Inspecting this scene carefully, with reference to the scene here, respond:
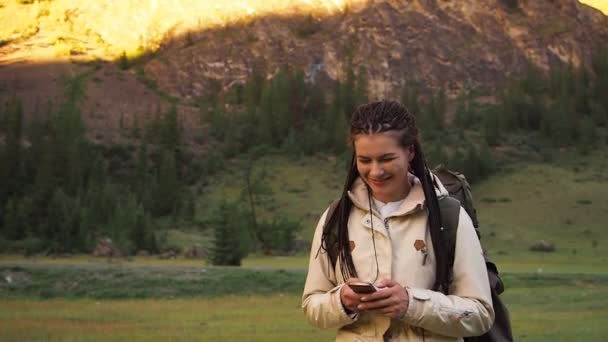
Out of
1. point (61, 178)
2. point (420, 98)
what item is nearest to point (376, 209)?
point (61, 178)

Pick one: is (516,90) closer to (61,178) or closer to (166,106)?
(166,106)

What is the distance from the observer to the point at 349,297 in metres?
3.50

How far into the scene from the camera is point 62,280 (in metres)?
22.3

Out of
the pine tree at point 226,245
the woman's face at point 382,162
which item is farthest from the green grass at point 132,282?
the woman's face at point 382,162

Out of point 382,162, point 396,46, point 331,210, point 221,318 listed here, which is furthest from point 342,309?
point 396,46

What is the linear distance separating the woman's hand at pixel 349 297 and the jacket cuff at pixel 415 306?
17cm

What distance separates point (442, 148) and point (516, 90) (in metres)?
22.8

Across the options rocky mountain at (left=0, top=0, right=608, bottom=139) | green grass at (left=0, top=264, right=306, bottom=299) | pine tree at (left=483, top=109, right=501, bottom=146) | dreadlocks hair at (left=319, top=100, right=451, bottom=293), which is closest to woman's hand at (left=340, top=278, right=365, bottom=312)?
dreadlocks hair at (left=319, top=100, right=451, bottom=293)

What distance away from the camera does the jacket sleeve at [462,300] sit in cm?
353

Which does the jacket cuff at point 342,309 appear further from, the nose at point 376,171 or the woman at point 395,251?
the nose at point 376,171

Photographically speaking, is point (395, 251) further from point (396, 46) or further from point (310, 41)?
point (310, 41)

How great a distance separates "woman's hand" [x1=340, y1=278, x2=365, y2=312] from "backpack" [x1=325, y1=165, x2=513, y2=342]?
0.39 m

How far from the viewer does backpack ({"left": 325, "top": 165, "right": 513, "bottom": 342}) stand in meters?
3.71

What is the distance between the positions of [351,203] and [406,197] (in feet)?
0.69
